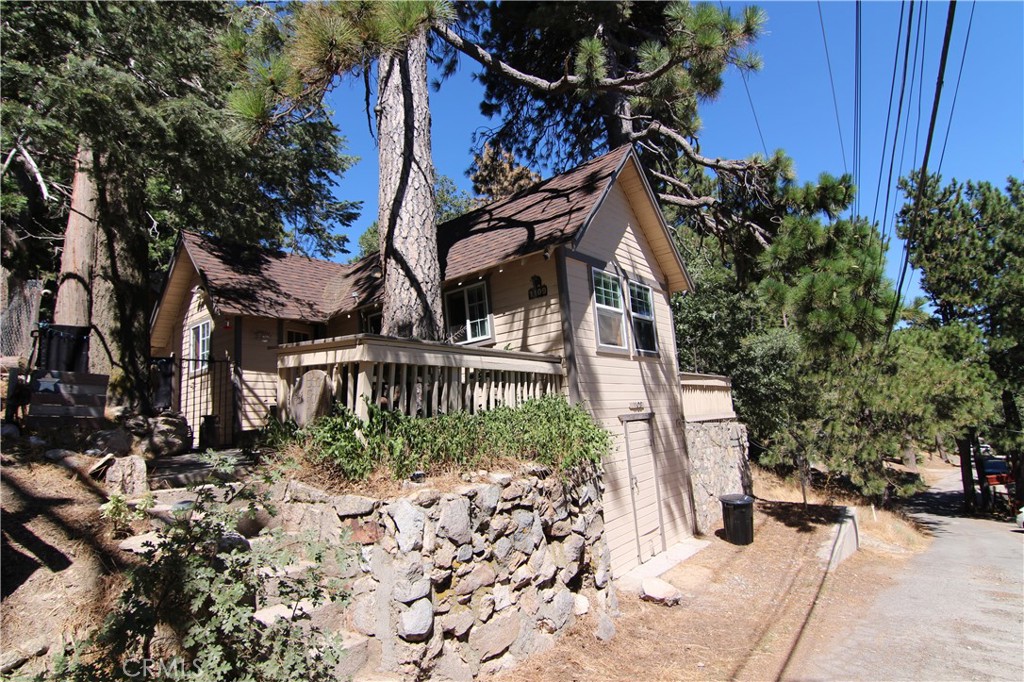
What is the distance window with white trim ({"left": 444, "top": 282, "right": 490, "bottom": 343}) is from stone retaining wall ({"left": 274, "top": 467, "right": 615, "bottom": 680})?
3.97m

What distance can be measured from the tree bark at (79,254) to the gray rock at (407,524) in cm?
752

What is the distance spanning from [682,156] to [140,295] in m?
13.3

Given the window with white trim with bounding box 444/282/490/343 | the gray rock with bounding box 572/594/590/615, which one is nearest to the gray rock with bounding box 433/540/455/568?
the gray rock with bounding box 572/594/590/615

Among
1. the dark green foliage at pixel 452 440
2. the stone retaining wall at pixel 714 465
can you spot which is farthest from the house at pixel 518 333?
the dark green foliage at pixel 452 440

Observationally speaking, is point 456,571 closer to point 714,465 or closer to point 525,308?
point 525,308

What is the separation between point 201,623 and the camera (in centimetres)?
325

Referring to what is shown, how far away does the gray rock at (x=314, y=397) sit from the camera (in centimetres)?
530

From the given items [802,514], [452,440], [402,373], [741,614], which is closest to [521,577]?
[452,440]

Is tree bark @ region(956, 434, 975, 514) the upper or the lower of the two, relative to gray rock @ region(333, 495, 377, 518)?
lower

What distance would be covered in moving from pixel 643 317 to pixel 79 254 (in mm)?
10270

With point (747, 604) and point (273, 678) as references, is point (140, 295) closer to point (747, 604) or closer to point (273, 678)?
point (273, 678)

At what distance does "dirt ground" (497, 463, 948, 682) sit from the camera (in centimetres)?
576

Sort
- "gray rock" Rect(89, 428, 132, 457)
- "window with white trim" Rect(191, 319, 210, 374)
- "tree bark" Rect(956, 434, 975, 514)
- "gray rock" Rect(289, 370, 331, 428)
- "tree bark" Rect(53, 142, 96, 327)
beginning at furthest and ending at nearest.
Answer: "tree bark" Rect(956, 434, 975, 514), "window with white trim" Rect(191, 319, 210, 374), "tree bark" Rect(53, 142, 96, 327), "gray rock" Rect(89, 428, 132, 457), "gray rock" Rect(289, 370, 331, 428)

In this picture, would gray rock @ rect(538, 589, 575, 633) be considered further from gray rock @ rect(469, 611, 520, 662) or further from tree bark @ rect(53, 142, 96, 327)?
tree bark @ rect(53, 142, 96, 327)
